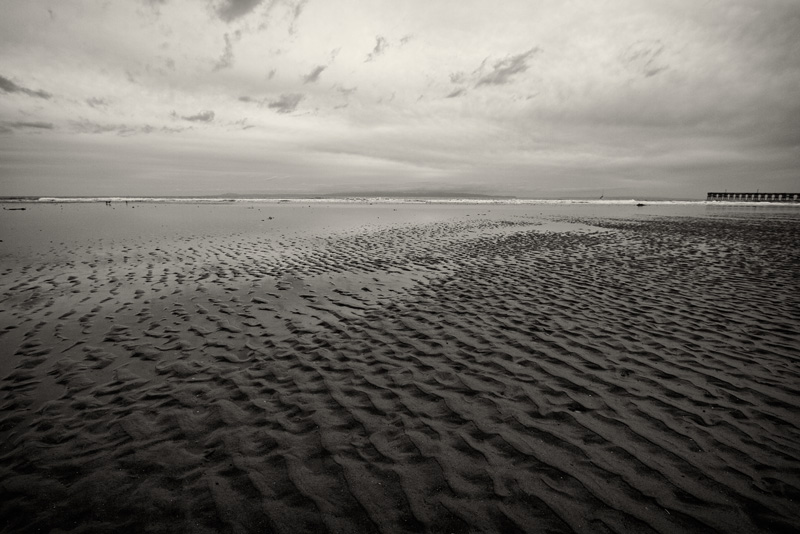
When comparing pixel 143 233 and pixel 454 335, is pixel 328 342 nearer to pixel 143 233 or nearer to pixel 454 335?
pixel 454 335

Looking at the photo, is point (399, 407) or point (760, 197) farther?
point (760, 197)

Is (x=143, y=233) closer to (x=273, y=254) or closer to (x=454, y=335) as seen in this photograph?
(x=273, y=254)

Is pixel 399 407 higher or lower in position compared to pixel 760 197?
lower

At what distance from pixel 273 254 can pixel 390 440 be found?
58.9 feet

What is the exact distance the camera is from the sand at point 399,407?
4.22m

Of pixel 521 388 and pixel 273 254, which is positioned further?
pixel 273 254

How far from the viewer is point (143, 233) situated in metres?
30.1

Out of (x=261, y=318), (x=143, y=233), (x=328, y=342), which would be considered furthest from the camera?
(x=143, y=233)

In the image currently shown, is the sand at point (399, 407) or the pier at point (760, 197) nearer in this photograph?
the sand at point (399, 407)

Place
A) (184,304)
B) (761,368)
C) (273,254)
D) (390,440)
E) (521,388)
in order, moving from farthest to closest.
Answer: (273,254) → (184,304) → (761,368) → (521,388) → (390,440)

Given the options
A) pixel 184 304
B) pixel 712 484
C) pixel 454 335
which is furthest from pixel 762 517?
pixel 184 304

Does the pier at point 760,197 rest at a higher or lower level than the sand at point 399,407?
higher

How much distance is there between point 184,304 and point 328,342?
20.2ft

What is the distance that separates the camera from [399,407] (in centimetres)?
627
